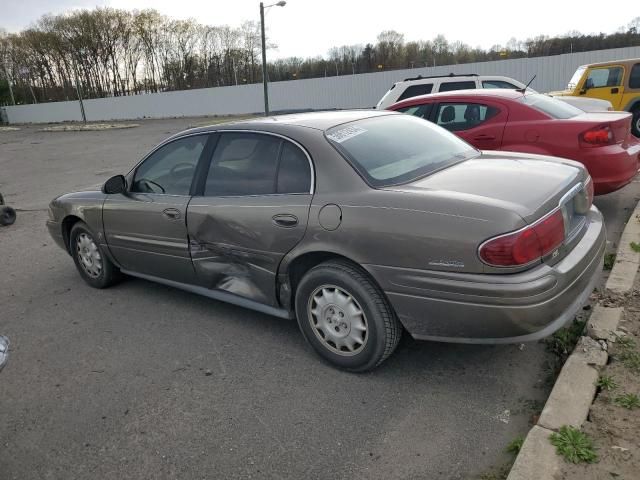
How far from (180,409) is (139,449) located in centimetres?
37

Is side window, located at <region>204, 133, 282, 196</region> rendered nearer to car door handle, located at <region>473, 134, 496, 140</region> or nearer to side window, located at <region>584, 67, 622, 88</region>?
car door handle, located at <region>473, 134, 496, 140</region>

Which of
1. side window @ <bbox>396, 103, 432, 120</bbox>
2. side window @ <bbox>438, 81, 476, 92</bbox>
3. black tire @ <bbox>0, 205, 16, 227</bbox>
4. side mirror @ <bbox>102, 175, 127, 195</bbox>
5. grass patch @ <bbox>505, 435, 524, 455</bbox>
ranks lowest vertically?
black tire @ <bbox>0, 205, 16, 227</bbox>

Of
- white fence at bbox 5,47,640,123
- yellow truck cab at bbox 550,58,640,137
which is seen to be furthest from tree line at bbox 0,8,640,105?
yellow truck cab at bbox 550,58,640,137

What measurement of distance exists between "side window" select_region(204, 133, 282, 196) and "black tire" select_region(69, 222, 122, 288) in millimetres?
1697

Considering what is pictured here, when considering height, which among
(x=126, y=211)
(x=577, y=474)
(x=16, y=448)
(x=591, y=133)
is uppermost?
(x=591, y=133)

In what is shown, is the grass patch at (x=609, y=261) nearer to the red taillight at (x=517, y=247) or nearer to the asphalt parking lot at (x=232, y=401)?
the asphalt parking lot at (x=232, y=401)

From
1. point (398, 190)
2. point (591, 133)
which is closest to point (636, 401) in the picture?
point (398, 190)

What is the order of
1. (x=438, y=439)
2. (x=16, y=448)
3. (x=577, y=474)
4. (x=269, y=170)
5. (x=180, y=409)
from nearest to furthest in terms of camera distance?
(x=577, y=474)
(x=438, y=439)
(x=16, y=448)
(x=180, y=409)
(x=269, y=170)

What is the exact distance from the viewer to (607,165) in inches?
214

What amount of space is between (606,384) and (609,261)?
7.00ft

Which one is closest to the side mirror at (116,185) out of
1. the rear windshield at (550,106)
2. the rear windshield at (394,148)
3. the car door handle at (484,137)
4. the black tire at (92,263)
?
the black tire at (92,263)

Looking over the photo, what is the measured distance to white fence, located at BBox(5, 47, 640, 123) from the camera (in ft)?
95.2

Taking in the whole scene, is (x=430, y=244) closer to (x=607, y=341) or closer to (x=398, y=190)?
(x=398, y=190)

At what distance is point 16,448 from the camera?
2869 mm
